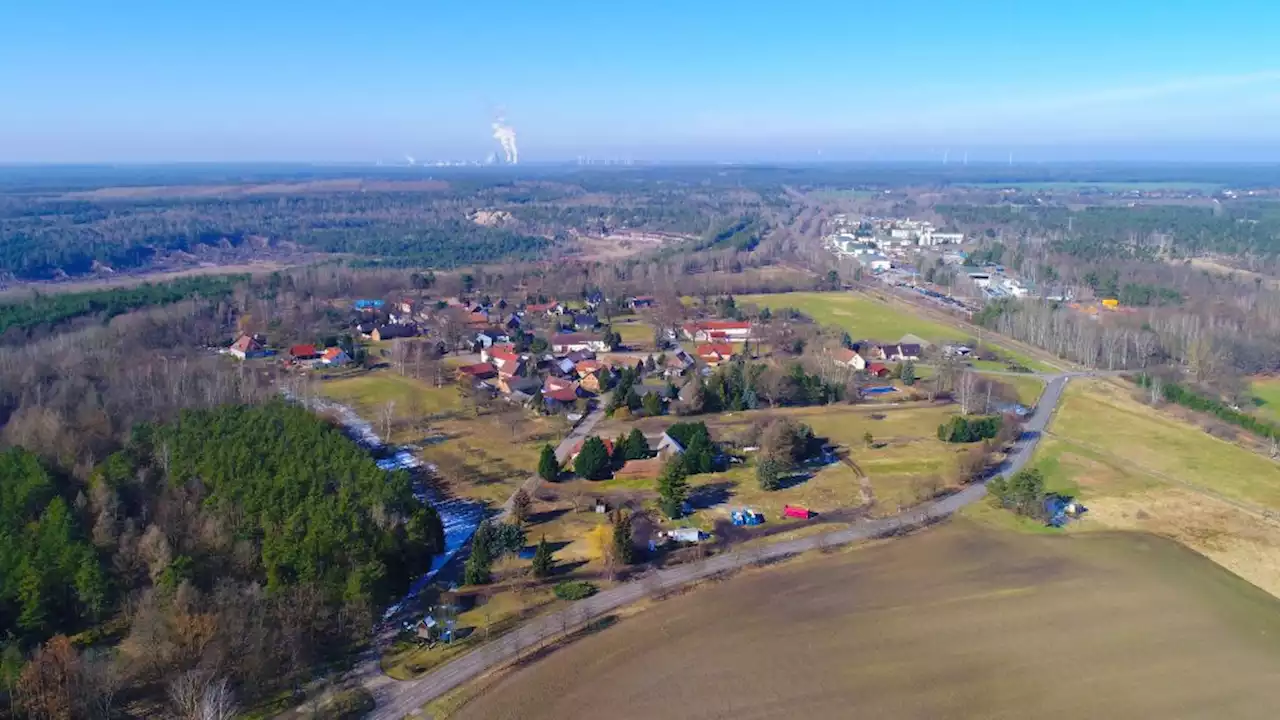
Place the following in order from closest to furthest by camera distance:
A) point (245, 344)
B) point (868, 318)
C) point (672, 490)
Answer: point (672, 490) → point (245, 344) → point (868, 318)

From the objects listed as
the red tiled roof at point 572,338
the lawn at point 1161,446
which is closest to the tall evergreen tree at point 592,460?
the lawn at point 1161,446

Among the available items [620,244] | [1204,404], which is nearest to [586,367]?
[1204,404]

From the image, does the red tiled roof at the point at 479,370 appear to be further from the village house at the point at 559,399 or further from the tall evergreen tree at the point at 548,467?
the tall evergreen tree at the point at 548,467

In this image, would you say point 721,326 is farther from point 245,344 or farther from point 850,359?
point 245,344

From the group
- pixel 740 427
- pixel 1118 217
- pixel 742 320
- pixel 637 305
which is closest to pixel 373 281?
pixel 637 305

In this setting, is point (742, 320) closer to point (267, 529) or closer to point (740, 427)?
point (740, 427)
